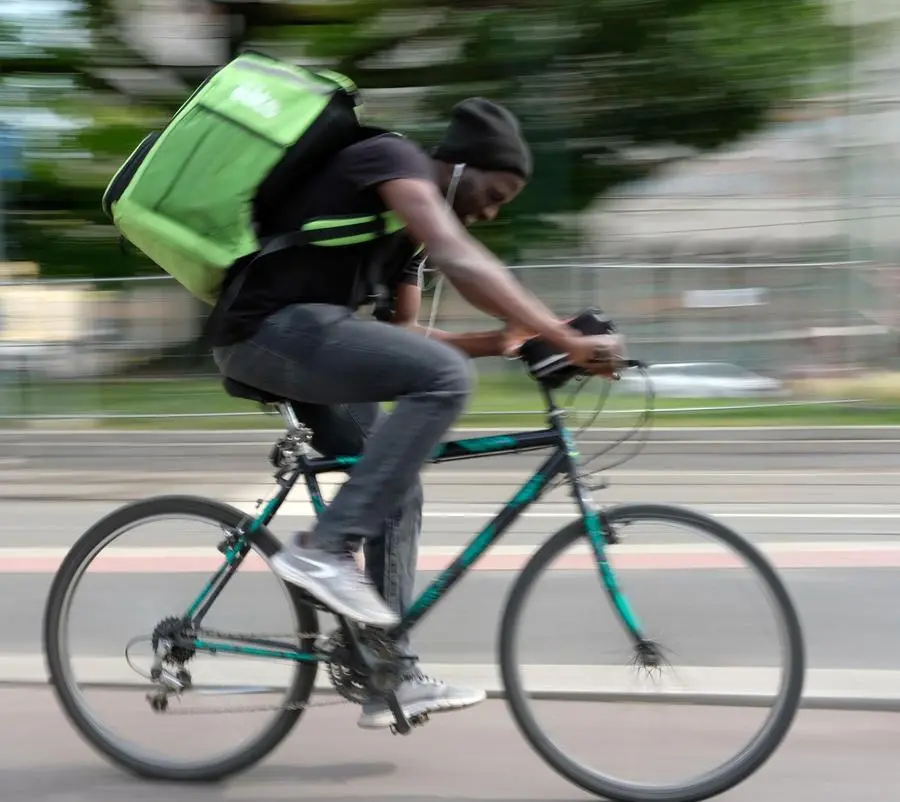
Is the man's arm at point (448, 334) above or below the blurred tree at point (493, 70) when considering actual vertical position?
above

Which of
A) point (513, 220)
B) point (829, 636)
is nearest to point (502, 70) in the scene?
point (513, 220)

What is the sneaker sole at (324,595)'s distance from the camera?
2693mm

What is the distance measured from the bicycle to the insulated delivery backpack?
1.37 ft

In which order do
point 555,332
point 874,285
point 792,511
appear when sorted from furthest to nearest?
point 874,285
point 792,511
point 555,332

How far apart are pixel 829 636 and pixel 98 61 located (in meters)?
12.3

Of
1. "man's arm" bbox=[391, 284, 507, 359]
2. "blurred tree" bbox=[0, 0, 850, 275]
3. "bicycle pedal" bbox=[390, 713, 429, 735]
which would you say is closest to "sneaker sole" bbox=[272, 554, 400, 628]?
"bicycle pedal" bbox=[390, 713, 429, 735]

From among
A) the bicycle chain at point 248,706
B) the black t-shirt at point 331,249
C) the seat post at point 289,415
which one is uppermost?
the black t-shirt at point 331,249

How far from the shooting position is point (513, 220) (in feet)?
46.2

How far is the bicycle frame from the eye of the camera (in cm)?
279

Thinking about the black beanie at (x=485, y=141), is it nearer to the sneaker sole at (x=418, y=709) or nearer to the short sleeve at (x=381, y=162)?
A: the short sleeve at (x=381, y=162)

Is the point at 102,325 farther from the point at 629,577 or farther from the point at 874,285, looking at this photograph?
the point at 629,577

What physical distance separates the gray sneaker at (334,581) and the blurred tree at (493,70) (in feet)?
36.6

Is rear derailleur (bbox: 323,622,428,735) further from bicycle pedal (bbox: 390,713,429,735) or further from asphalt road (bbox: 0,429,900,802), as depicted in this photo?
asphalt road (bbox: 0,429,900,802)

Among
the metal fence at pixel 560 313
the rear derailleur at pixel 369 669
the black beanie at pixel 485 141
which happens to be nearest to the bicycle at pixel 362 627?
the rear derailleur at pixel 369 669
